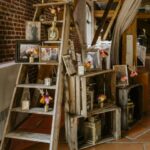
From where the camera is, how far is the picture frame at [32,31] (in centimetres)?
376

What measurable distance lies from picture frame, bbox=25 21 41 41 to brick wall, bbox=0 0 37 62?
75 centimetres

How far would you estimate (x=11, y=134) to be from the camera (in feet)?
11.4

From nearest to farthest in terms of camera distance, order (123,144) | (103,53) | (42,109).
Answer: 1. (42,109)
2. (123,144)
3. (103,53)

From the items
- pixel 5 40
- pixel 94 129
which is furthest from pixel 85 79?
pixel 5 40

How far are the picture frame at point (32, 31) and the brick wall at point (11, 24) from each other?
0.75m

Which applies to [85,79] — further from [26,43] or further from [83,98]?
[26,43]

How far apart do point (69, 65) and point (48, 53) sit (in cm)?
31

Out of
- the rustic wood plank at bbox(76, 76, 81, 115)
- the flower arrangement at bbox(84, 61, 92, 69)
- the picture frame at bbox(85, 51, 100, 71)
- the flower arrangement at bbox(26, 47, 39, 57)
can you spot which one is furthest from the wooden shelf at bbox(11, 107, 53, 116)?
the picture frame at bbox(85, 51, 100, 71)

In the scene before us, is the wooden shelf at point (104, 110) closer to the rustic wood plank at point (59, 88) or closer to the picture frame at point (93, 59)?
the rustic wood plank at point (59, 88)

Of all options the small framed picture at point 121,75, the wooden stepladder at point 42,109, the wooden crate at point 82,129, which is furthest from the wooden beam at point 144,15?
the wooden stepladder at point 42,109

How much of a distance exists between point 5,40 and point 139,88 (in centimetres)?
233

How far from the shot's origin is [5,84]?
4051 millimetres

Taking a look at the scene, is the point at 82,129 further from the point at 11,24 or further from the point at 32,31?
the point at 11,24

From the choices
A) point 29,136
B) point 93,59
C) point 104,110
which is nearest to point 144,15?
point 93,59
